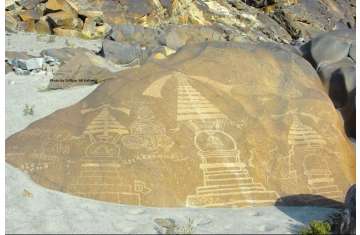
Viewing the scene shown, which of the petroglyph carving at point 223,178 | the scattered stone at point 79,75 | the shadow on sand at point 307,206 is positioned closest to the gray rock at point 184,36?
the scattered stone at point 79,75

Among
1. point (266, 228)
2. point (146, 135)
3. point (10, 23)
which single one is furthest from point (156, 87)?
point (10, 23)

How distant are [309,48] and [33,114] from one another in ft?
20.7

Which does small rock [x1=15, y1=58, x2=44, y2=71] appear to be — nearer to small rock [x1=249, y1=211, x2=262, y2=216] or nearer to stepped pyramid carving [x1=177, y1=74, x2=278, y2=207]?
stepped pyramid carving [x1=177, y1=74, x2=278, y2=207]

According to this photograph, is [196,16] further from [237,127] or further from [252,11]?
[237,127]

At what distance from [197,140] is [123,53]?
7.53m

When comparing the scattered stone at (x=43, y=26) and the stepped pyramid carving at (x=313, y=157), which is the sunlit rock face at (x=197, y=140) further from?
the scattered stone at (x=43, y=26)

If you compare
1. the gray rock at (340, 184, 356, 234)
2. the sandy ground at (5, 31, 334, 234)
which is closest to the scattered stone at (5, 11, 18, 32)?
the sandy ground at (5, 31, 334, 234)

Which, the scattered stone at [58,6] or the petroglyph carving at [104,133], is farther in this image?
the scattered stone at [58,6]

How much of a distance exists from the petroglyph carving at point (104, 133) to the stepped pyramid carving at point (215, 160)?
108 centimetres

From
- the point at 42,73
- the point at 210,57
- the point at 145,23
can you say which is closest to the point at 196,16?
the point at 145,23

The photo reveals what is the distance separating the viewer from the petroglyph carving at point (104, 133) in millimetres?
7488

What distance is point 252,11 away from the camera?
32562 mm

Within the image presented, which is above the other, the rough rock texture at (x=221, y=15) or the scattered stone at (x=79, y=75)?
the rough rock texture at (x=221, y=15)

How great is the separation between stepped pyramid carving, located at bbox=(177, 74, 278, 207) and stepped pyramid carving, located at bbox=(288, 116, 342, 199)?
32.0 inches
